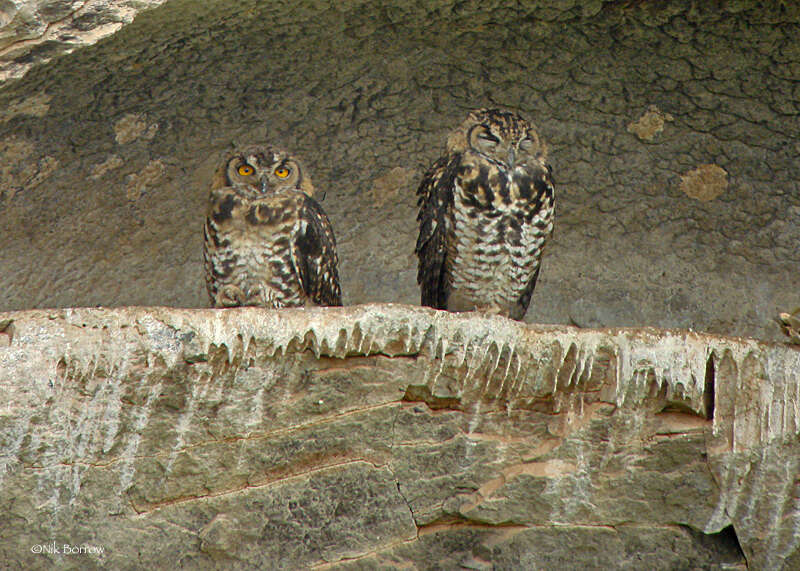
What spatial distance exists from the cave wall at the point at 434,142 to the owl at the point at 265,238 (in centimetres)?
62

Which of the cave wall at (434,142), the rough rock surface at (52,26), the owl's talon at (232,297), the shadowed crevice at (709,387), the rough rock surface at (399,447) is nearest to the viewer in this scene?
the rough rock surface at (399,447)

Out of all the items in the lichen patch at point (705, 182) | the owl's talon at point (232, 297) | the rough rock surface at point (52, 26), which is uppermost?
the rough rock surface at point (52, 26)

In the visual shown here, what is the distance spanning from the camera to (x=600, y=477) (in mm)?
3582

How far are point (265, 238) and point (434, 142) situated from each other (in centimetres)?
109

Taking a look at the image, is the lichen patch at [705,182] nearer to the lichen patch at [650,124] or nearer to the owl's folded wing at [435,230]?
the lichen patch at [650,124]

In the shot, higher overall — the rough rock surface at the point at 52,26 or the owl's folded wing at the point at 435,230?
the rough rock surface at the point at 52,26

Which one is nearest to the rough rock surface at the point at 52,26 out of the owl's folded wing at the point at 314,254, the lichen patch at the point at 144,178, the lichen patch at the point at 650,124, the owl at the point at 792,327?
the owl's folded wing at the point at 314,254

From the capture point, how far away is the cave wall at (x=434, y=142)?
15.0 ft

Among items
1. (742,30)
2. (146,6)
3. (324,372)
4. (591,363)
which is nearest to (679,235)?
(742,30)

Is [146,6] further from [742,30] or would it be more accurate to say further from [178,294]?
[742,30]

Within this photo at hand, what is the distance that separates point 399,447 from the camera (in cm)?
358

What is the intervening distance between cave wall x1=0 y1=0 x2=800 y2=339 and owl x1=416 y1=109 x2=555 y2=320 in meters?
0.59

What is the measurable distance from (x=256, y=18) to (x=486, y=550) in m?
2.03

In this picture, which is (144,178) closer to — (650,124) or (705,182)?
(650,124)
